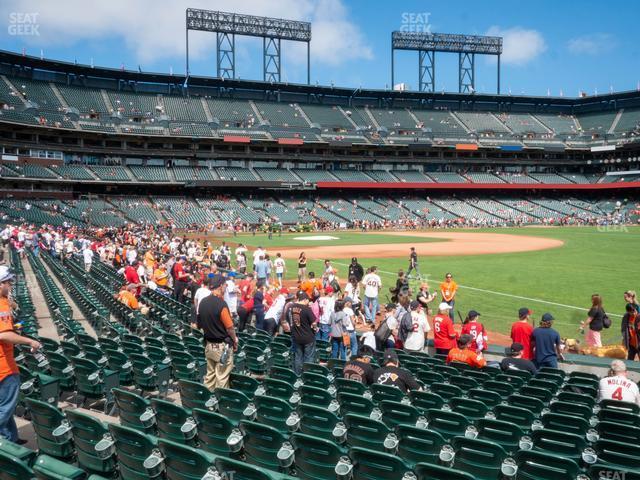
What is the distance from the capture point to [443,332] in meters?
12.0

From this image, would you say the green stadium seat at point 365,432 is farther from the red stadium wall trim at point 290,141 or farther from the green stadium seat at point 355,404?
the red stadium wall trim at point 290,141

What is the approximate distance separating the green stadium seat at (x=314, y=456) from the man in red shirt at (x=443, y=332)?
7025mm

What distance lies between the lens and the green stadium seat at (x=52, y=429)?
5.57 m

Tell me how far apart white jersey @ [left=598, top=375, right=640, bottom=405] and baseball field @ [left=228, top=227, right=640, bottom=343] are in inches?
334

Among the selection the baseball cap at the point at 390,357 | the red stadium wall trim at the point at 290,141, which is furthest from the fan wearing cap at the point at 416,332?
the red stadium wall trim at the point at 290,141

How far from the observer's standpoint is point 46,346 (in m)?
9.63

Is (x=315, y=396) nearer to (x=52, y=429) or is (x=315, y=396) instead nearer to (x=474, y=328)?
(x=52, y=429)

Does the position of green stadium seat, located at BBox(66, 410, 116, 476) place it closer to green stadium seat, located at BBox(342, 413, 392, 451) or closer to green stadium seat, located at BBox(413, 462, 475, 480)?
green stadium seat, located at BBox(342, 413, 392, 451)

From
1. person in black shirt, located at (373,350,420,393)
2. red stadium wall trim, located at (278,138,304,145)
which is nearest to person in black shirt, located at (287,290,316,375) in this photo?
person in black shirt, located at (373,350,420,393)

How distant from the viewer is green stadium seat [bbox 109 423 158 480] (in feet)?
16.1

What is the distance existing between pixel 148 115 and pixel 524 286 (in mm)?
62432

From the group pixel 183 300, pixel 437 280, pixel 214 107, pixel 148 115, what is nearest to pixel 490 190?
pixel 214 107

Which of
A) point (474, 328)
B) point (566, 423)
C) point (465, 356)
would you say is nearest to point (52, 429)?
point (566, 423)

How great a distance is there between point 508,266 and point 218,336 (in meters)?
28.1
